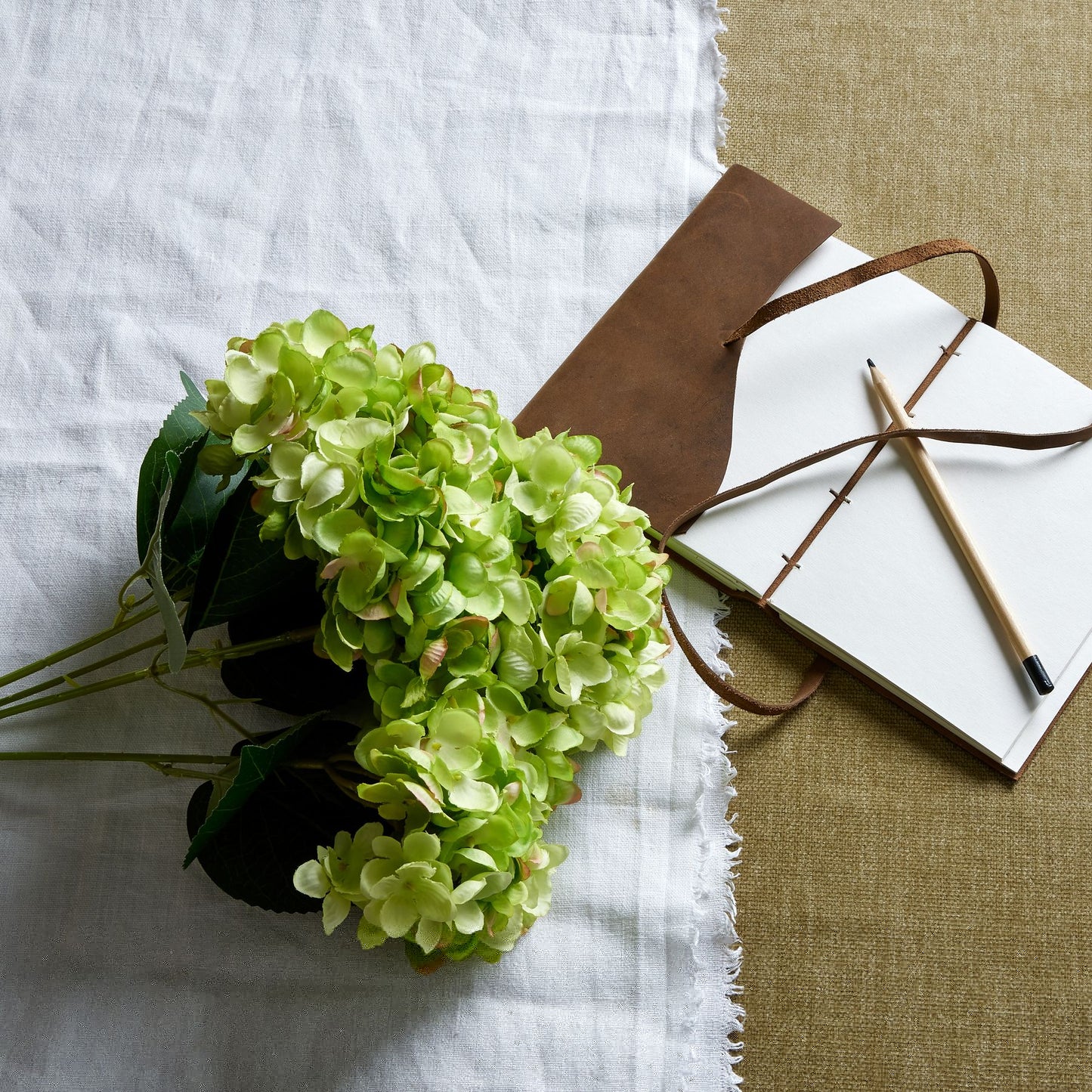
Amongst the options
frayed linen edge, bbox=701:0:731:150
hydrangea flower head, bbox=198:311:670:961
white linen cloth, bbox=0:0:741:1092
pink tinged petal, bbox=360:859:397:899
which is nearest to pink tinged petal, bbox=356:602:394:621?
hydrangea flower head, bbox=198:311:670:961

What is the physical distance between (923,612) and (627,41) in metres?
0.47

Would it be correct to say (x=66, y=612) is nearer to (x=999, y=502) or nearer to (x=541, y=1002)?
(x=541, y=1002)

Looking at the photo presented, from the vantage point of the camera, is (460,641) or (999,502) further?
(999,502)

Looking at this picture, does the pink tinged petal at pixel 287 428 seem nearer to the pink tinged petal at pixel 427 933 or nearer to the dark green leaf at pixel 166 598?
the dark green leaf at pixel 166 598

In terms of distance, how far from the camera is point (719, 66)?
0.75 m

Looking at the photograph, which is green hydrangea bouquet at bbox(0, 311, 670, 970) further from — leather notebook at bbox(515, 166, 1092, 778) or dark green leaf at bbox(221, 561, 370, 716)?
leather notebook at bbox(515, 166, 1092, 778)

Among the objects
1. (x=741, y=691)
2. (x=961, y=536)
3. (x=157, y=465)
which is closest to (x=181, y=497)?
(x=157, y=465)

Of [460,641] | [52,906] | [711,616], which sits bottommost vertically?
[52,906]

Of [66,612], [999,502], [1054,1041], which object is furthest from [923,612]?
[66,612]

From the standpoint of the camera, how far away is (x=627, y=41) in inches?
29.7

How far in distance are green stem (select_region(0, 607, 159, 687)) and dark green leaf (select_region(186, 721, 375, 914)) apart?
12 centimetres

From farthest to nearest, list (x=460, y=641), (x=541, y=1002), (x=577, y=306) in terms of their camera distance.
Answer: (x=577, y=306) < (x=541, y=1002) < (x=460, y=641)

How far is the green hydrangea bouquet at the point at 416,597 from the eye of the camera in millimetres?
408

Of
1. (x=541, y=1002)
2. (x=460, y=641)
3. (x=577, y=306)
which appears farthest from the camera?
(x=577, y=306)
